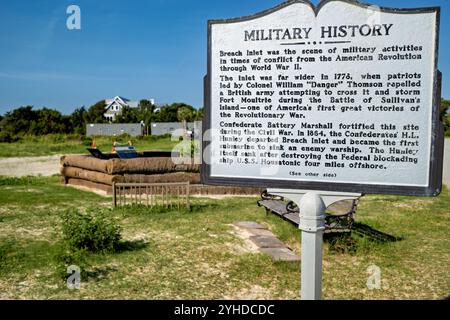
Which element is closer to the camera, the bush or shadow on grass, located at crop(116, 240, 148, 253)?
the bush

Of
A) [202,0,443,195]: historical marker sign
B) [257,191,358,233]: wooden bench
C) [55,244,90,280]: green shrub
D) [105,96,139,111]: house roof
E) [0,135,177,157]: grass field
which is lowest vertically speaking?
[55,244,90,280]: green shrub

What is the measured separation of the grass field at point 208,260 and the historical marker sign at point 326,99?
200 centimetres

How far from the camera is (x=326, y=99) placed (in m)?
3.21

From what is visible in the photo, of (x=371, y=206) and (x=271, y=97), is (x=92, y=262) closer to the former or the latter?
(x=271, y=97)

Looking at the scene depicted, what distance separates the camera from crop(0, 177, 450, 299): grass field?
4879 mm

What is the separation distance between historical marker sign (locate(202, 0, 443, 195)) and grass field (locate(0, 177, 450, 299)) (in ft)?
6.55

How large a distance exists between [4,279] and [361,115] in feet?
14.2

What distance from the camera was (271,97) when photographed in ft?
11.0

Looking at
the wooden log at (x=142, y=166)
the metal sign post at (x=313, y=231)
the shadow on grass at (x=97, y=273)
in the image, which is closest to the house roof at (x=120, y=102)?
the wooden log at (x=142, y=166)

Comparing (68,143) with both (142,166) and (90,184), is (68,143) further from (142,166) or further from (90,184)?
(142,166)

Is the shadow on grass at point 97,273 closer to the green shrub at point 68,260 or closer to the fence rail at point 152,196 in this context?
the green shrub at point 68,260

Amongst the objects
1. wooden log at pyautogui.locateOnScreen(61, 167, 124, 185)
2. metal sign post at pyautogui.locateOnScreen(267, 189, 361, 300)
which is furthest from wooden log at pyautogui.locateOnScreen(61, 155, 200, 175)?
metal sign post at pyautogui.locateOnScreen(267, 189, 361, 300)

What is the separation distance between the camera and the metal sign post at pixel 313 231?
3.23 metres

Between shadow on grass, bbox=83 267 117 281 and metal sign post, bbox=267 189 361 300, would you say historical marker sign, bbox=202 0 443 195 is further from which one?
shadow on grass, bbox=83 267 117 281
